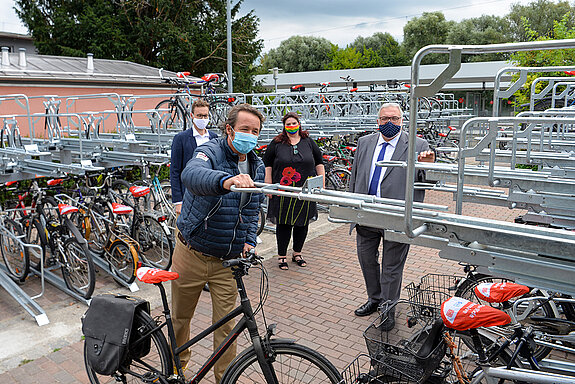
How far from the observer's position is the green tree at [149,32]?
23578 mm

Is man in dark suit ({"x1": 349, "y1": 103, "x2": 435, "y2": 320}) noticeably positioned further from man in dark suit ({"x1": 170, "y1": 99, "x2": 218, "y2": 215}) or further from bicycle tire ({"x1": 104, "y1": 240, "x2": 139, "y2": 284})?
bicycle tire ({"x1": 104, "y1": 240, "x2": 139, "y2": 284})

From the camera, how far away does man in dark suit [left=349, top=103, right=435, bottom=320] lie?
4.12 meters

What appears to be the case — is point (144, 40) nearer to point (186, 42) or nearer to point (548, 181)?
point (186, 42)

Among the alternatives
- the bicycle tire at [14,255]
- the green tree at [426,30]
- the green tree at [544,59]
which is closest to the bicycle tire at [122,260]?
the bicycle tire at [14,255]

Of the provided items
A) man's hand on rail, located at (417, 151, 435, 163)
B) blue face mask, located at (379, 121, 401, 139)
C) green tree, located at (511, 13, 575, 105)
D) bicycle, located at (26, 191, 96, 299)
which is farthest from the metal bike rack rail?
green tree, located at (511, 13, 575, 105)

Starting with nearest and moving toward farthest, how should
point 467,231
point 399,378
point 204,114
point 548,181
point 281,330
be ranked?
1. point 467,231
2. point 399,378
3. point 548,181
4. point 281,330
5. point 204,114

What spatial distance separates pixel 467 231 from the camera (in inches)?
71.9

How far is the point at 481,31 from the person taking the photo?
2024 inches

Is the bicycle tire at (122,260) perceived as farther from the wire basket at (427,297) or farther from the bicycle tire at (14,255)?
the wire basket at (427,297)

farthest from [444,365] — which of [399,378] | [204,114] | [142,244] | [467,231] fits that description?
[142,244]

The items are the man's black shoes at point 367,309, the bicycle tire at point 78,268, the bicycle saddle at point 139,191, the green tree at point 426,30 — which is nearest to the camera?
the man's black shoes at point 367,309

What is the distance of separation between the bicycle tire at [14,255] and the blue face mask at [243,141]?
3.81 meters

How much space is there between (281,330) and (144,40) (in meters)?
23.0

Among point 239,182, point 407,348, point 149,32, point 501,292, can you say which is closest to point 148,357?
point 239,182
